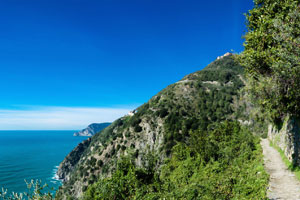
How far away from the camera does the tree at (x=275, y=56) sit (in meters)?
9.09

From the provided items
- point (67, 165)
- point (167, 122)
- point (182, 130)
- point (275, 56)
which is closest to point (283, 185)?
point (275, 56)

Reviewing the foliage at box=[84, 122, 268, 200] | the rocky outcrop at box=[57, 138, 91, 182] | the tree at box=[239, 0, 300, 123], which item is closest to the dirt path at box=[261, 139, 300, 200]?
the foliage at box=[84, 122, 268, 200]

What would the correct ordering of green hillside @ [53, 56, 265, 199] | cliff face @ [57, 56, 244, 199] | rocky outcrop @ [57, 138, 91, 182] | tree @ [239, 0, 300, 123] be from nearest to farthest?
tree @ [239, 0, 300, 123]
green hillside @ [53, 56, 265, 199]
cliff face @ [57, 56, 244, 199]
rocky outcrop @ [57, 138, 91, 182]

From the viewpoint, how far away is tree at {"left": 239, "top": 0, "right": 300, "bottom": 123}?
9094 mm

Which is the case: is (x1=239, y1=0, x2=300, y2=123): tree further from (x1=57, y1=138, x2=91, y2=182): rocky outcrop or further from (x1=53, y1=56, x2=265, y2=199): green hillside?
(x1=57, y1=138, x2=91, y2=182): rocky outcrop

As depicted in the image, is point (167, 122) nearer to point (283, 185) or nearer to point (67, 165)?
point (283, 185)

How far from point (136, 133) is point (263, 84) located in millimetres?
76219

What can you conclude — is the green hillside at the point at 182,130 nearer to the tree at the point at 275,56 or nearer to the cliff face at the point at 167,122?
the cliff face at the point at 167,122

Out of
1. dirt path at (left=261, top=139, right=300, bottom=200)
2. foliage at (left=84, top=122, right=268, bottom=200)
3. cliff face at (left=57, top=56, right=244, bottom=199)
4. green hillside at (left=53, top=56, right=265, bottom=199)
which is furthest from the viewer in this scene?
cliff face at (left=57, top=56, right=244, bottom=199)

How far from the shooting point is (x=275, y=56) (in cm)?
1108

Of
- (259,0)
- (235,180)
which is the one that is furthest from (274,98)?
(259,0)

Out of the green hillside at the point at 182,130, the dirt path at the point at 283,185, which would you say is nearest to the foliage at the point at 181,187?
the dirt path at the point at 283,185

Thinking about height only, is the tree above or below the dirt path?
above

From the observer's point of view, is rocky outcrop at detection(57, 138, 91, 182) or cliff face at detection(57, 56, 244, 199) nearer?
cliff face at detection(57, 56, 244, 199)
